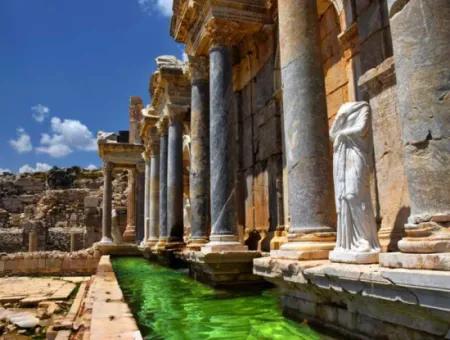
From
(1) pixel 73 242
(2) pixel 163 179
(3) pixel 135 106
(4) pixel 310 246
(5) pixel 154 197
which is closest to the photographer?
(4) pixel 310 246

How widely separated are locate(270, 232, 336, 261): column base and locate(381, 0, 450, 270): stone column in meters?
1.74

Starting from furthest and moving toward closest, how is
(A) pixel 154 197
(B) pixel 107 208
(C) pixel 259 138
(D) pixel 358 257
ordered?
(B) pixel 107 208 < (A) pixel 154 197 < (C) pixel 259 138 < (D) pixel 358 257

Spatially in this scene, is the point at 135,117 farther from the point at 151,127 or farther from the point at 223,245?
the point at 223,245

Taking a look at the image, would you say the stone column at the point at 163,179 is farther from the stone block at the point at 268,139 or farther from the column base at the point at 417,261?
the column base at the point at 417,261

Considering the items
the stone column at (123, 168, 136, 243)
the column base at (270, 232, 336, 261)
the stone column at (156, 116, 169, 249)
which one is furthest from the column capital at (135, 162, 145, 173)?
the column base at (270, 232, 336, 261)

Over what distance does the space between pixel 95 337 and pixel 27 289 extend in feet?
47.1

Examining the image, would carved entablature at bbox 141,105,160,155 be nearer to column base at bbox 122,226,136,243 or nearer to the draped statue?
column base at bbox 122,226,136,243

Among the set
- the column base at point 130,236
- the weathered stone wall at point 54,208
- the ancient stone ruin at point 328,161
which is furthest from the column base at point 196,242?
the weathered stone wall at point 54,208

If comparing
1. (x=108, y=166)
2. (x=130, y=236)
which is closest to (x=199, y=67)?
(x=108, y=166)

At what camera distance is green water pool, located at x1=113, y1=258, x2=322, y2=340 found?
502 centimetres

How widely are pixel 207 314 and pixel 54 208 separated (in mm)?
39150

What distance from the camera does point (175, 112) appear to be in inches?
605

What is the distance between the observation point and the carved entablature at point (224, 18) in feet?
32.2

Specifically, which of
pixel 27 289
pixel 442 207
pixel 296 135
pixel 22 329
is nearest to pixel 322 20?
pixel 296 135
